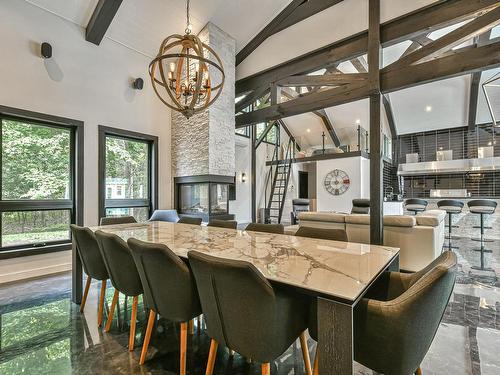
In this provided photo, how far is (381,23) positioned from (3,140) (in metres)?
6.12

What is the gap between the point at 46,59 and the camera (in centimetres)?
419

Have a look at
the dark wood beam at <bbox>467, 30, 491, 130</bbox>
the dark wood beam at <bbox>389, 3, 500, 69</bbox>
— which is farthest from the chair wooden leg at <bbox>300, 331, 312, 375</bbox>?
the dark wood beam at <bbox>467, 30, 491, 130</bbox>

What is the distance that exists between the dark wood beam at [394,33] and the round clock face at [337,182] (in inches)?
190

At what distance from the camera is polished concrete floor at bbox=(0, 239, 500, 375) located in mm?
1881

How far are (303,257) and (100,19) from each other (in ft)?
16.9

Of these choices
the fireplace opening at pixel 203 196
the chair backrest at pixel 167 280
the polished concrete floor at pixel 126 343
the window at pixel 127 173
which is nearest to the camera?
the chair backrest at pixel 167 280

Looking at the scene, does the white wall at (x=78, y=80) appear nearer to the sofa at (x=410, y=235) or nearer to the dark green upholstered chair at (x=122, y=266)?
the dark green upholstered chair at (x=122, y=266)

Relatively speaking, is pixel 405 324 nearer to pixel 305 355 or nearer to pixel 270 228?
pixel 305 355

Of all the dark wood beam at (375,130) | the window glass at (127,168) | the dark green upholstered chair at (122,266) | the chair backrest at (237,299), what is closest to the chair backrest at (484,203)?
the dark wood beam at (375,130)

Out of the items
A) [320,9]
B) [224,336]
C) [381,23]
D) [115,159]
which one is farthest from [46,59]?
[381,23]

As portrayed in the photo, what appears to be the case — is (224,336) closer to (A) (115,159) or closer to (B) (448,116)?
(A) (115,159)

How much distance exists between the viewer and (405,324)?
1149mm

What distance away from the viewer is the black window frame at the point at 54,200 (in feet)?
12.9

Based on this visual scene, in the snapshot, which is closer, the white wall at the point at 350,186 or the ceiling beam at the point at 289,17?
the ceiling beam at the point at 289,17
